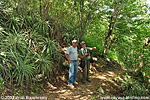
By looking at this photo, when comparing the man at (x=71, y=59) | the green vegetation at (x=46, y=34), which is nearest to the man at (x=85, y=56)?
the man at (x=71, y=59)

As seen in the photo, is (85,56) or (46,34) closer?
(85,56)

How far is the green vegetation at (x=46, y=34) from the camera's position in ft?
9.76

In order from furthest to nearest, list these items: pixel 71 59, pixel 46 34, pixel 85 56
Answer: pixel 46 34 → pixel 85 56 → pixel 71 59

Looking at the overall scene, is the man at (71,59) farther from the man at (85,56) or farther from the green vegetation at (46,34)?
the green vegetation at (46,34)

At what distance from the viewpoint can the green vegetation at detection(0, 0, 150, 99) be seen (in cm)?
297

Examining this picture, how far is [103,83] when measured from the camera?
4598 mm

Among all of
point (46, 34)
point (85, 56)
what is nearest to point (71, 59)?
point (85, 56)

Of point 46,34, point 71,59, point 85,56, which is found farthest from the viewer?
point 46,34

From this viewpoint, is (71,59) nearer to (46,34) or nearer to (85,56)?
(85,56)

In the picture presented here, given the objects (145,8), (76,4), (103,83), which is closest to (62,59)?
(103,83)

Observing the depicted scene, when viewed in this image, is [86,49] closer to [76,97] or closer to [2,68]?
[76,97]

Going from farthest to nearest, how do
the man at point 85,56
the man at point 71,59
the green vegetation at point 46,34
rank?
the man at point 85,56
the man at point 71,59
the green vegetation at point 46,34

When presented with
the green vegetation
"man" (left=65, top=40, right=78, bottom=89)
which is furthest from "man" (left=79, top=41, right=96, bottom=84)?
the green vegetation

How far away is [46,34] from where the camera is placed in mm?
4617
